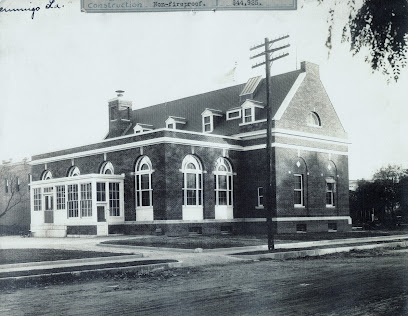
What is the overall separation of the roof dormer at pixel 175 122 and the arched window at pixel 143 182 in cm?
601

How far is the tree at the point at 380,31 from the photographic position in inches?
335

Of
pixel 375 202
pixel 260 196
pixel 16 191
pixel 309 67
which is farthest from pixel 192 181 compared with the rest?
pixel 16 191

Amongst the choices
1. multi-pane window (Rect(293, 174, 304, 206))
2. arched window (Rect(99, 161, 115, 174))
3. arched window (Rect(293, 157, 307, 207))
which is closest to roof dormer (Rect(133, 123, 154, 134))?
arched window (Rect(99, 161, 115, 174))

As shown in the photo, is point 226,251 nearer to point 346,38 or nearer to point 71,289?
point 71,289

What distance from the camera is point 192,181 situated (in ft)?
90.2

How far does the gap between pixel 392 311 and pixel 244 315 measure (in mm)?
2026

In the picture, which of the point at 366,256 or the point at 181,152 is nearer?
the point at 366,256

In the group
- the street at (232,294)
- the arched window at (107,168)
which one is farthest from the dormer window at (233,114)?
the street at (232,294)

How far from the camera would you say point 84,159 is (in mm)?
31375

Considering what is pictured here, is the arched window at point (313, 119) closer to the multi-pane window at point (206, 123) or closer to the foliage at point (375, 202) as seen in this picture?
the foliage at point (375, 202)

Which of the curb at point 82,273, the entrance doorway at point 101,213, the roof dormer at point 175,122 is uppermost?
the roof dormer at point 175,122

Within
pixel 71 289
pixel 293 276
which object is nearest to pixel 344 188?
pixel 293 276

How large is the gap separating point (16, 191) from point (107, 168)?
1767 cm

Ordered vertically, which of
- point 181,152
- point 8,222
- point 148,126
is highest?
point 148,126
